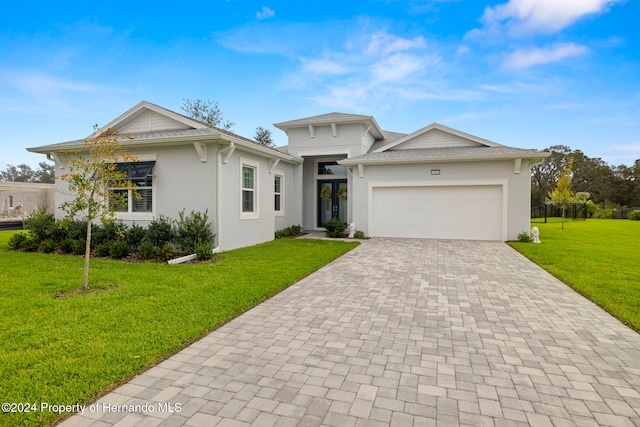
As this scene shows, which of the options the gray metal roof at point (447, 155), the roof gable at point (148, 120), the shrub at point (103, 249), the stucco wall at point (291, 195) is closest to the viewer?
the shrub at point (103, 249)

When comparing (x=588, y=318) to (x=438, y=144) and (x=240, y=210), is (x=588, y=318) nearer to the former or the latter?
(x=240, y=210)

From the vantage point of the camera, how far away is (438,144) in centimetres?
1344

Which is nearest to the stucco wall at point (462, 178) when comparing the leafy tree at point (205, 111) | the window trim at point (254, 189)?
the window trim at point (254, 189)

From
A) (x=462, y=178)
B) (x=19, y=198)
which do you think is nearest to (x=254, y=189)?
(x=462, y=178)

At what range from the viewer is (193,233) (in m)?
8.43

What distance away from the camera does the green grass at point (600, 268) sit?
15.6ft

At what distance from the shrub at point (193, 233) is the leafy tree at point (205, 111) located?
67.6ft

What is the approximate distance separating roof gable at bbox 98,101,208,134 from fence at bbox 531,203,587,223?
23742 millimetres

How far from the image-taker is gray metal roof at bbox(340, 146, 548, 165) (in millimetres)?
11102

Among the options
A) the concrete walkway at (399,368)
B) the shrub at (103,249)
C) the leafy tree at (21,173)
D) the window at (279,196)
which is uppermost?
the leafy tree at (21,173)

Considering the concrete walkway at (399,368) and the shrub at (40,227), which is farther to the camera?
the shrub at (40,227)

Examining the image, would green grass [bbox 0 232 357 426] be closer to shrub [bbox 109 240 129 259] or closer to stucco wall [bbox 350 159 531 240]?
shrub [bbox 109 240 129 259]

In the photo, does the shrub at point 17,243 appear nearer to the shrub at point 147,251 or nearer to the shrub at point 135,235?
the shrub at point 135,235

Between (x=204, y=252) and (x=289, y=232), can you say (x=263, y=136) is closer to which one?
(x=289, y=232)
